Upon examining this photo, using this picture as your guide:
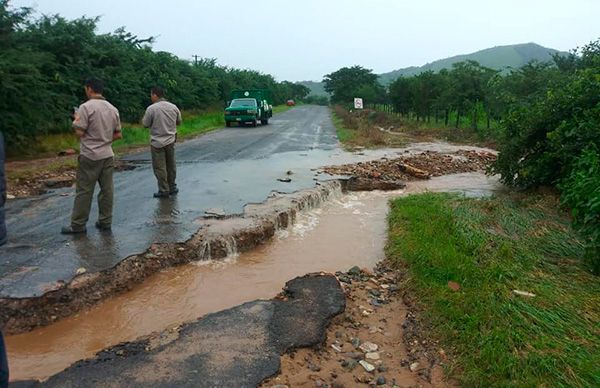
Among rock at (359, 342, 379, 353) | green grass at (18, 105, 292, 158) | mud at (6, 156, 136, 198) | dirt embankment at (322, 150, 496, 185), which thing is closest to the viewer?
rock at (359, 342, 379, 353)

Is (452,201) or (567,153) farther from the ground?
(567,153)

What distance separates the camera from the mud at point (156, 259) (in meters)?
4.23

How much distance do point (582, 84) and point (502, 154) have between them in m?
2.09

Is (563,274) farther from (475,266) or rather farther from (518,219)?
(518,219)

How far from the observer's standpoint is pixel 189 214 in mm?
7148

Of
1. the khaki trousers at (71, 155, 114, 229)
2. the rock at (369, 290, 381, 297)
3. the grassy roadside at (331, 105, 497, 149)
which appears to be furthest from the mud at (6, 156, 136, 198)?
the grassy roadside at (331, 105, 497, 149)

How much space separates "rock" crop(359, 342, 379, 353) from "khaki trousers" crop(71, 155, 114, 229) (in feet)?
12.7

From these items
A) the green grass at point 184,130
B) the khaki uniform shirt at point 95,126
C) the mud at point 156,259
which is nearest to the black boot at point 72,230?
the khaki uniform shirt at point 95,126

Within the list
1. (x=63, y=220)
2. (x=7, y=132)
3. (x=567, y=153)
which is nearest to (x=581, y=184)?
(x=567, y=153)

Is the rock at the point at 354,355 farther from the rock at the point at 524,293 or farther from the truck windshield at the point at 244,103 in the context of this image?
the truck windshield at the point at 244,103

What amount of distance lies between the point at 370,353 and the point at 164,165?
211 inches

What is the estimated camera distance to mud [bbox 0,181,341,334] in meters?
4.23

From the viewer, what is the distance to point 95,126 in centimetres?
567

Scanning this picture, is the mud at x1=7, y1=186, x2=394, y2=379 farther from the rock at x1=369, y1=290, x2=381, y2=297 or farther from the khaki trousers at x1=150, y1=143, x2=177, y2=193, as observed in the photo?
the khaki trousers at x1=150, y1=143, x2=177, y2=193
